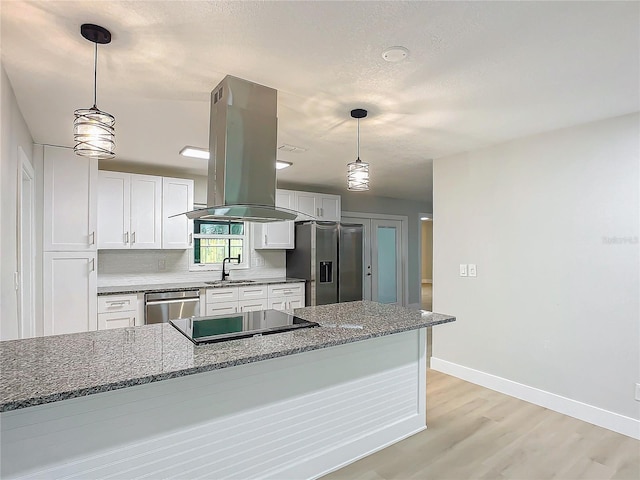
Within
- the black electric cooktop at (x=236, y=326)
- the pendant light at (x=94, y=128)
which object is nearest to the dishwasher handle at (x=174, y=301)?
the black electric cooktop at (x=236, y=326)

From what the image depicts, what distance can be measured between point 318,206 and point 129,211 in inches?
104

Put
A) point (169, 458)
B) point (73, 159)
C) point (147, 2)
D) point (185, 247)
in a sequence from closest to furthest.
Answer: point (147, 2)
point (169, 458)
point (73, 159)
point (185, 247)

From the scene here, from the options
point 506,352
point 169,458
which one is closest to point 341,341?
point 169,458

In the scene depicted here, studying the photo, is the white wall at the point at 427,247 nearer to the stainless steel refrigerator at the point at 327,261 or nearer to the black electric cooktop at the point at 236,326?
the stainless steel refrigerator at the point at 327,261

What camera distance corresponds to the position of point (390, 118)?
8.98ft

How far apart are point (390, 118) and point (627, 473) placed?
2742 millimetres

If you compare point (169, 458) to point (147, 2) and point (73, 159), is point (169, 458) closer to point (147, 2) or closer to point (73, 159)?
point (147, 2)

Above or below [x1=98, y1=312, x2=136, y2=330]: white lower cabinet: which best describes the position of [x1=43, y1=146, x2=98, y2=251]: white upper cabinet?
above

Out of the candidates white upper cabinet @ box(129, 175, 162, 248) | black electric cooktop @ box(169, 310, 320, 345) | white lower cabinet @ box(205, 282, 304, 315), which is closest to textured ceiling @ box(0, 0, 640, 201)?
white upper cabinet @ box(129, 175, 162, 248)

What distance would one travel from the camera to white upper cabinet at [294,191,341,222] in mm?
5414

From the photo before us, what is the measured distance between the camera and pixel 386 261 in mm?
7246

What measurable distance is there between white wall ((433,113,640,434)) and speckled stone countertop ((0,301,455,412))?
5.06 feet

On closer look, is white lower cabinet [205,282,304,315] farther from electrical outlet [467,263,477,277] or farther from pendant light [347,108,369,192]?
pendant light [347,108,369,192]

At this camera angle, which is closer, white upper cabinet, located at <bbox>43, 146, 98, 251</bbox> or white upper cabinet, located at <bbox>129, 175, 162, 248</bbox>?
white upper cabinet, located at <bbox>43, 146, 98, 251</bbox>
